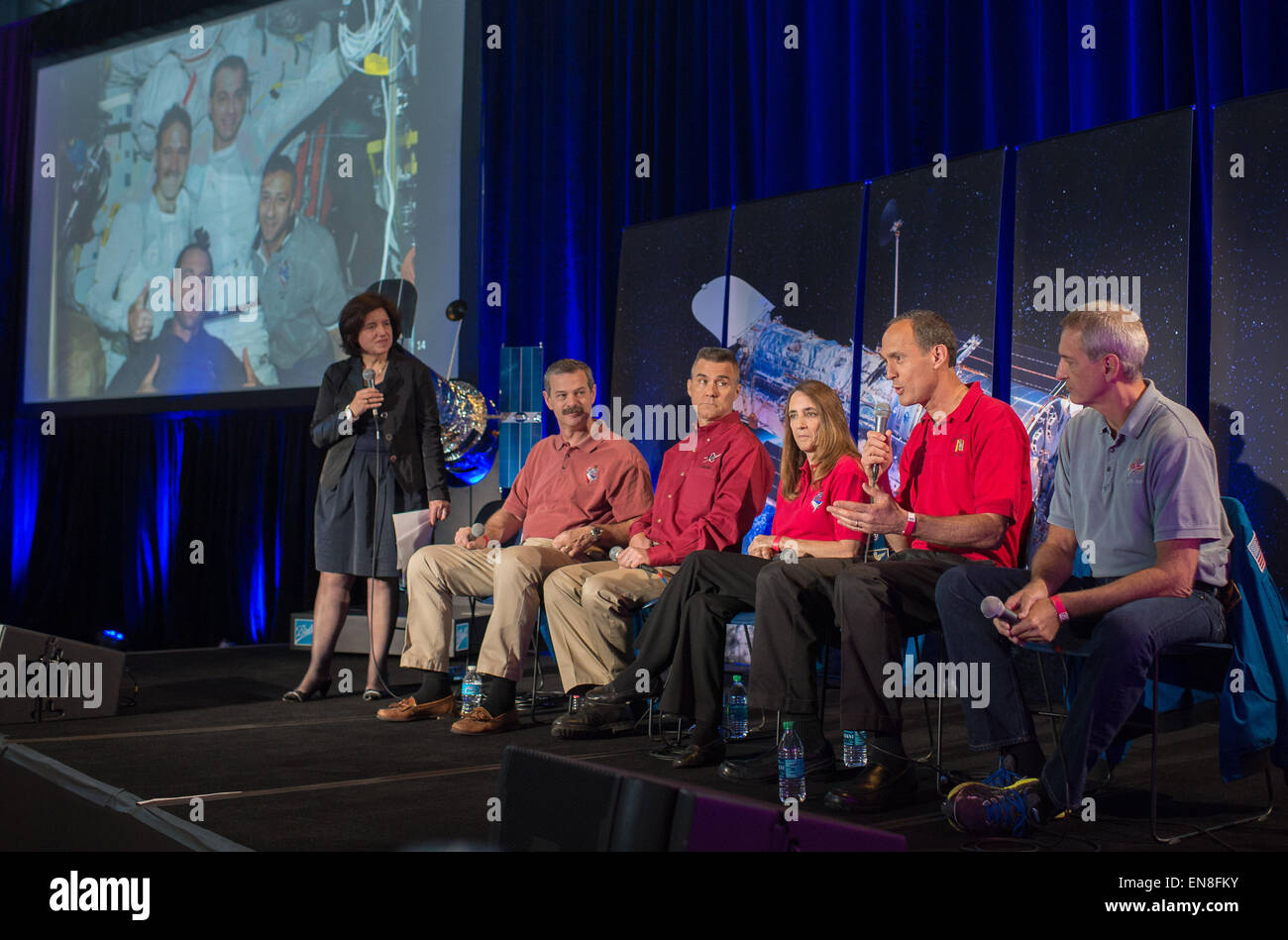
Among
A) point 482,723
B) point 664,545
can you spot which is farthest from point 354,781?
point 664,545

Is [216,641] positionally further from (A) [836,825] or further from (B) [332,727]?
(A) [836,825]

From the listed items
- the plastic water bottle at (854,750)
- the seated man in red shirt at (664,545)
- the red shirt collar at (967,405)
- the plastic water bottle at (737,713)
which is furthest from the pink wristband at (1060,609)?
the plastic water bottle at (737,713)

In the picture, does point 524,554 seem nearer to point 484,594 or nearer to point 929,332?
point 484,594

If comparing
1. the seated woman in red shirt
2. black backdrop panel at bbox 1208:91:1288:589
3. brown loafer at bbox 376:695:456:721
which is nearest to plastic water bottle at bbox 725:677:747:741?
the seated woman in red shirt

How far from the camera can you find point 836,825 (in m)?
1.40

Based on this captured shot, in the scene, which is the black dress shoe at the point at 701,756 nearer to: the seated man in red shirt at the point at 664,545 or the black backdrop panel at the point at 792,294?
the seated man in red shirt at the point at 664,545

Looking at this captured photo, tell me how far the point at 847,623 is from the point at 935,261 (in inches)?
85.4

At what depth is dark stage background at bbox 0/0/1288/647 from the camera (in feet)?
14.5

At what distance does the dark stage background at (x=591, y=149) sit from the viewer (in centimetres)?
443

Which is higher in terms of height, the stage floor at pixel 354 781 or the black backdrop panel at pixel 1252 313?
the black backdrop panel at pixel 1252 313

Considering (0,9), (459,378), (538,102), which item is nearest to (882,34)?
(538,102)

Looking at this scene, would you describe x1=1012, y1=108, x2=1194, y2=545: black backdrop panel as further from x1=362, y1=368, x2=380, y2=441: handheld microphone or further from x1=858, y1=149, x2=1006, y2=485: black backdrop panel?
x1=362, y1=368, x2=380, y2=441: handheld microphone

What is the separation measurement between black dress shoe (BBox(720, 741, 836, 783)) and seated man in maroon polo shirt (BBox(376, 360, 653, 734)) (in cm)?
106
